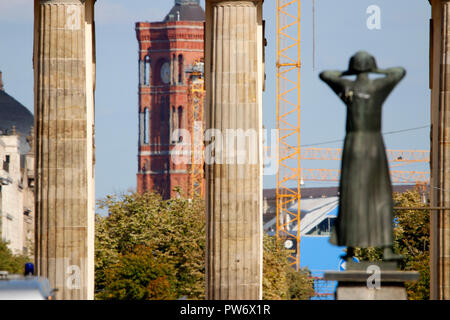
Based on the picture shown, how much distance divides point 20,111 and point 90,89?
13263cm

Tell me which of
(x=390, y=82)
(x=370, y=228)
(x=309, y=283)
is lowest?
(x=309, y=283)

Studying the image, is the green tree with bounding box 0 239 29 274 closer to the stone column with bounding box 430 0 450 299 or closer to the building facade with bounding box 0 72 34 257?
the stone column with bounding box 430 0 450 299

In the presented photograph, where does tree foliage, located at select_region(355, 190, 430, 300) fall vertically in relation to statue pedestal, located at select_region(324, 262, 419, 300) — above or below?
below

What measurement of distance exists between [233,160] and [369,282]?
19753 mm

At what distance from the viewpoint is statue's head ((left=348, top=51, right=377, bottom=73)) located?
1810 inches

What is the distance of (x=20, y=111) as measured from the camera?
19850 centimetres

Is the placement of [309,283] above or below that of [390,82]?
below

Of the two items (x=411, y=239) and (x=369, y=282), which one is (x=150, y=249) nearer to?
(x=411, y=239)

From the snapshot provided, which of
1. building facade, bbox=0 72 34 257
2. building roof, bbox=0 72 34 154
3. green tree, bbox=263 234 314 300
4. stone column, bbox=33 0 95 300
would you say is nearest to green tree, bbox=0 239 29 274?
green tree, bbox=263 234 314 300

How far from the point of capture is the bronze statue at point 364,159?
46.0m

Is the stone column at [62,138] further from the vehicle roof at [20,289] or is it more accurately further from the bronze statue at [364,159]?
the bronze statue at [364,159]

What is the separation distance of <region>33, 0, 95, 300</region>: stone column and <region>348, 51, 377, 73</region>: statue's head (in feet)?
69.8
